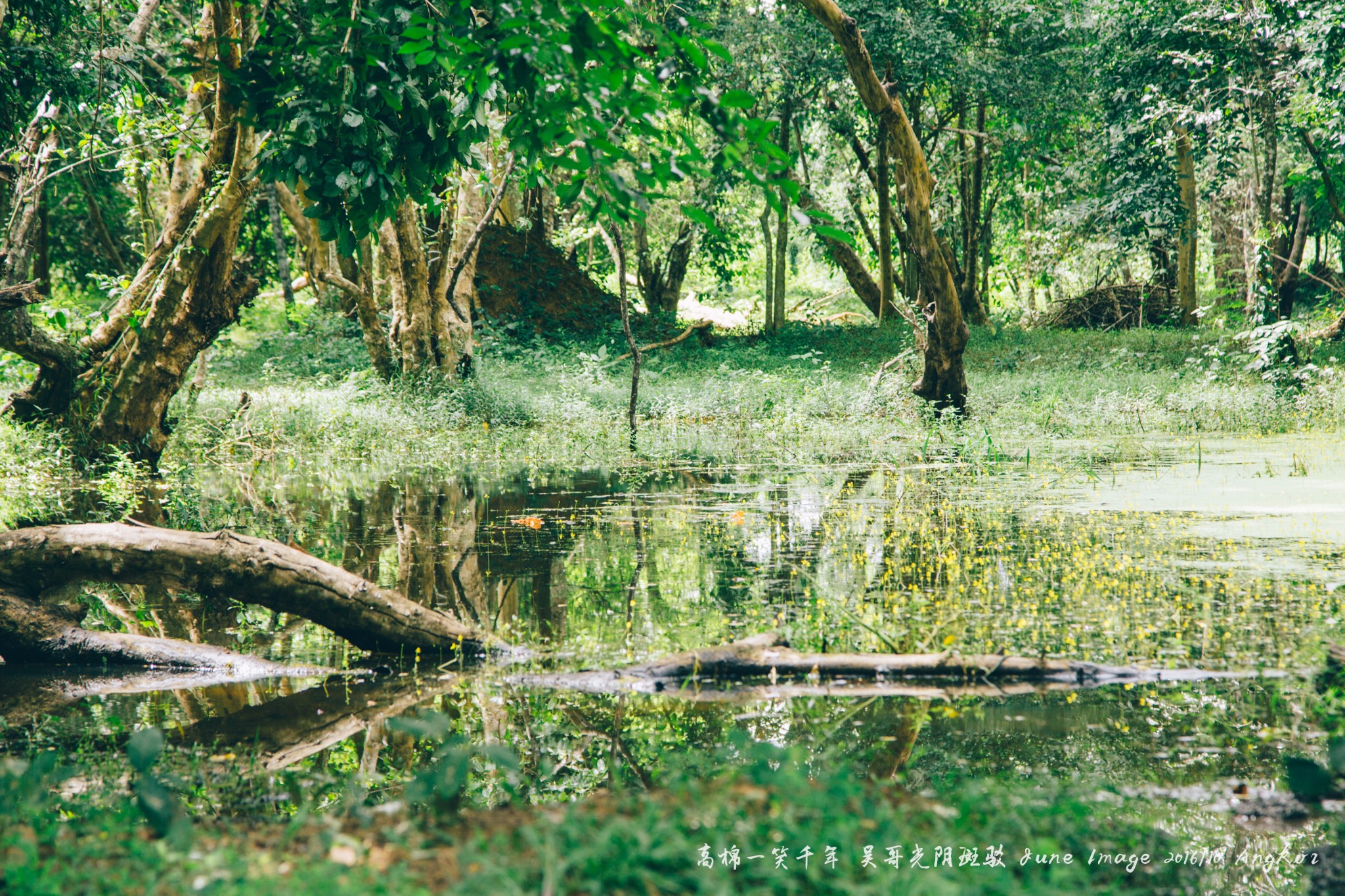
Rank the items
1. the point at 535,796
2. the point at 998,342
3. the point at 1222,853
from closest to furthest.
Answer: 1. the point at 1222,853
2. the point at 535,796
3. the point at 998,342

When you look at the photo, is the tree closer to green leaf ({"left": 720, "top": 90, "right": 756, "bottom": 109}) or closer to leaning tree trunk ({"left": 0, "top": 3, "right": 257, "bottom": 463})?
green leaf ({"left": 720, "top": 90, "right": 756, "bottom": 109})

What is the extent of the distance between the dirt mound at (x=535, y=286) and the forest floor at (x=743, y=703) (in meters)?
11.9

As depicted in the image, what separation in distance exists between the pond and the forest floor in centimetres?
3

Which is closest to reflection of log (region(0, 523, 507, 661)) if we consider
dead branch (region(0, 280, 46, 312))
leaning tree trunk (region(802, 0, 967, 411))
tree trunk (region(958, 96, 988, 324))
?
Answer: dead branch (region(0, 280, 46, 312))

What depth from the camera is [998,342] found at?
25.3 metres

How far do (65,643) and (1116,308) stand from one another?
28.1 meters

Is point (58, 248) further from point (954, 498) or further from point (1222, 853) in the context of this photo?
point (1222, 853)

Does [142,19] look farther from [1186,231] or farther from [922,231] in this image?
[1186,231]

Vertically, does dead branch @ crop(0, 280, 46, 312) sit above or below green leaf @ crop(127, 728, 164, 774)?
above

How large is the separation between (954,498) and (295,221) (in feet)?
48.7

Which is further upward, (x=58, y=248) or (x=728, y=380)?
(x=58, y=248)

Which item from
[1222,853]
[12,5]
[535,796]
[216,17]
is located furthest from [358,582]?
[12,5]

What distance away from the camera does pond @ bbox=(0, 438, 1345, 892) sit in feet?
12.1

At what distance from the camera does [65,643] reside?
5141 millimetres
